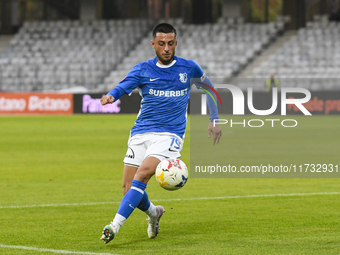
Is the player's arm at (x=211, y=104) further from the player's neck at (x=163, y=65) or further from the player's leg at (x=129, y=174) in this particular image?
the player's leg at (x=129, y=174)

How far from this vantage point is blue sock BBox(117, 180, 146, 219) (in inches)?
236

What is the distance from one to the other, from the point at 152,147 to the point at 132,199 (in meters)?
0.55

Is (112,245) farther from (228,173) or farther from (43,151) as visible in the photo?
(43,151)

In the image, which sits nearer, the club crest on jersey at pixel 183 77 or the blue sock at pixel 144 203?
the blue sock at pixel 144 203

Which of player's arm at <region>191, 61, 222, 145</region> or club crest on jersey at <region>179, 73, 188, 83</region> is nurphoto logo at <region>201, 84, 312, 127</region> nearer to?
player's arm at <region>191, 61, 222, 145</region>

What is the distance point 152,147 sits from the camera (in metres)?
6.26

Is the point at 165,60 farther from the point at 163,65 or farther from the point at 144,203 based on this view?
the point at 144,203

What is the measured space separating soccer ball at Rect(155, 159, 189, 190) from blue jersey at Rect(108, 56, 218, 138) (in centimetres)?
43

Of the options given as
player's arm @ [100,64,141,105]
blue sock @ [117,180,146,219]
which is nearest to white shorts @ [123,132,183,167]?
blue sock @ [117,180,146,219]

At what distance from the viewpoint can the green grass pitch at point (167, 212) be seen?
5.98 metres

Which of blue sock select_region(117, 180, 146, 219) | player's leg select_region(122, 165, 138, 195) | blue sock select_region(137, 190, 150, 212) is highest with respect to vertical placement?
player's leg select_region(122, 165, 138, 195)

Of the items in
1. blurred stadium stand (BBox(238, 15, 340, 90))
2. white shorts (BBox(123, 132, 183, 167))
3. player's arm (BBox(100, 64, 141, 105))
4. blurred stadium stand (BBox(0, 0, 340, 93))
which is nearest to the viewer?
player's arm (BBox(100, 64, 141, 105))

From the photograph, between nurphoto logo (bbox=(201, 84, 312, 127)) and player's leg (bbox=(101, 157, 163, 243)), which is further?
nurphoto logo (bbox=(201, 84, 312, 127))

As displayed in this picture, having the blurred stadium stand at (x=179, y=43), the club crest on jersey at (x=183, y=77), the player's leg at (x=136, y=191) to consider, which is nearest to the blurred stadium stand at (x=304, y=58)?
the blurred stadium stand at (x=179, y=43)
